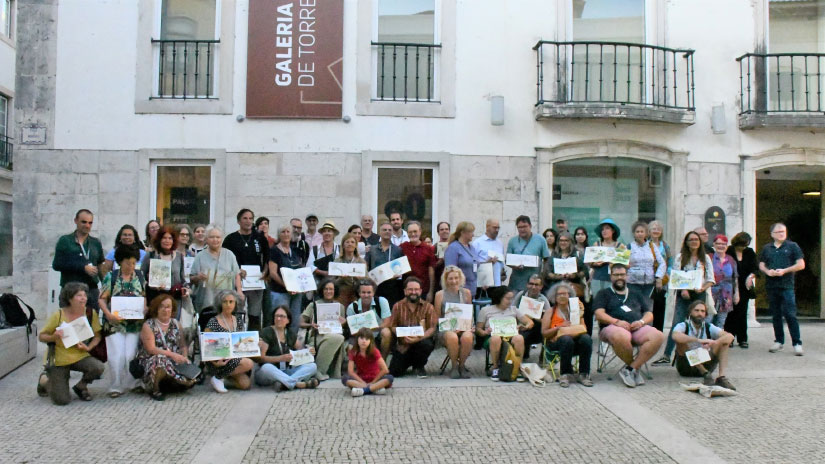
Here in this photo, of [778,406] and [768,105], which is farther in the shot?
[768,105]

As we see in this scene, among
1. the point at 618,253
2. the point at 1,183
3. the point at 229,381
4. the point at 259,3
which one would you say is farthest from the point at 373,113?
the point at 1,183

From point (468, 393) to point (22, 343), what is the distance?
5459 millimetres

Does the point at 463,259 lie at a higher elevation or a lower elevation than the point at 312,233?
lower

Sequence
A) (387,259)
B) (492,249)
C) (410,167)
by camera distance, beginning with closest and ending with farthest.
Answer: (387,259), (492,249), (410,167)

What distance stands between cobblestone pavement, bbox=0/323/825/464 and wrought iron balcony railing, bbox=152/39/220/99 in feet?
17.8

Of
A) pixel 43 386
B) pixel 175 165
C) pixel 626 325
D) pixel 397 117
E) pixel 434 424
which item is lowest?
pixel 434 424

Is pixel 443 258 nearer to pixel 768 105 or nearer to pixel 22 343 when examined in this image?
pixel 22 343

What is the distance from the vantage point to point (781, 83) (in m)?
12.9

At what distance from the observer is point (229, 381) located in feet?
25.4

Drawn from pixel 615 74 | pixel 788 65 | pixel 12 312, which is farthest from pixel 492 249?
pixel 788 65

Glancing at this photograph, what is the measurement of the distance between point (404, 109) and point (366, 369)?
5407mm

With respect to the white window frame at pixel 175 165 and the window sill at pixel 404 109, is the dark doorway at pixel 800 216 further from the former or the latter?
the white window frame at pixel 175 165

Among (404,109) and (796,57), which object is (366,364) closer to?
(404,109)

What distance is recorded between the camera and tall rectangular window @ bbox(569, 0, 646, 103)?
40.5 ft
